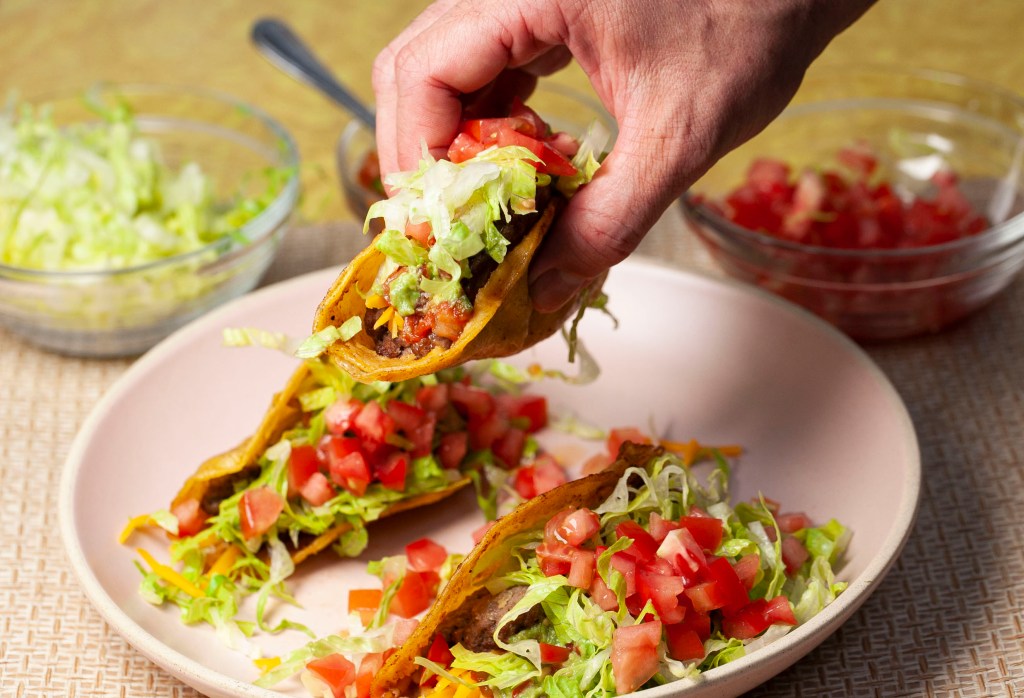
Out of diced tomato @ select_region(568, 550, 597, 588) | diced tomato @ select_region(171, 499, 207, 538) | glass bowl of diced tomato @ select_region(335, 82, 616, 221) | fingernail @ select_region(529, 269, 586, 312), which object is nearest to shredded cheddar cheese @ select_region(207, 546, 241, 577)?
diced tomato @ select_region(171, 499, 207, 538)

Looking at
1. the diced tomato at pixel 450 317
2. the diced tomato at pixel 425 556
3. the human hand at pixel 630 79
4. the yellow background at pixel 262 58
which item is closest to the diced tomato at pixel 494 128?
the human hand at pixel 630 79

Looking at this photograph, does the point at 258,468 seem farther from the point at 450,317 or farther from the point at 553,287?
the point at 553,287

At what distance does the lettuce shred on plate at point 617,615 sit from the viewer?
2.68 metres

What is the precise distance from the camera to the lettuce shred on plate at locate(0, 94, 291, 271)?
14.0ft

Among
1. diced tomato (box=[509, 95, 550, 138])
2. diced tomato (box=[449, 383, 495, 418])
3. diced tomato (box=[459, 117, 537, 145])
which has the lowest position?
diced tomato (box=[449, 383, 495, 418])

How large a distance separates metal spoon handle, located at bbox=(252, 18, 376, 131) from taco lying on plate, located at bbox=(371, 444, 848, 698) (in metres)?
2.39

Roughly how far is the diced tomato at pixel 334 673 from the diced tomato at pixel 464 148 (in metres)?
1.30

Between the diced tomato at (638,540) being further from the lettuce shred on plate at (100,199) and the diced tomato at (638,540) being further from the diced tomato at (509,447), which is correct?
the lettuce shred on plate at (100,199)

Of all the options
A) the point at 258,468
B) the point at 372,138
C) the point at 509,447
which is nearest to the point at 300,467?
the point at 258,468

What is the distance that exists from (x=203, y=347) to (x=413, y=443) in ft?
2.91

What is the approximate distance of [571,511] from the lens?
9.56 feet

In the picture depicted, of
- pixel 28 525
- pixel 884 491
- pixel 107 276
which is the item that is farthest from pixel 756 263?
pixel 28 525

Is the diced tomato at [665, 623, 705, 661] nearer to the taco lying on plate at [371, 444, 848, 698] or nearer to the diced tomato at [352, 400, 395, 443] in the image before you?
the taco lying on plate at [371, 444, 848, 698]

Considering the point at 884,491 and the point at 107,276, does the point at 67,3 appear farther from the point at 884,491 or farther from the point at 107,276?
the point at 884,491
